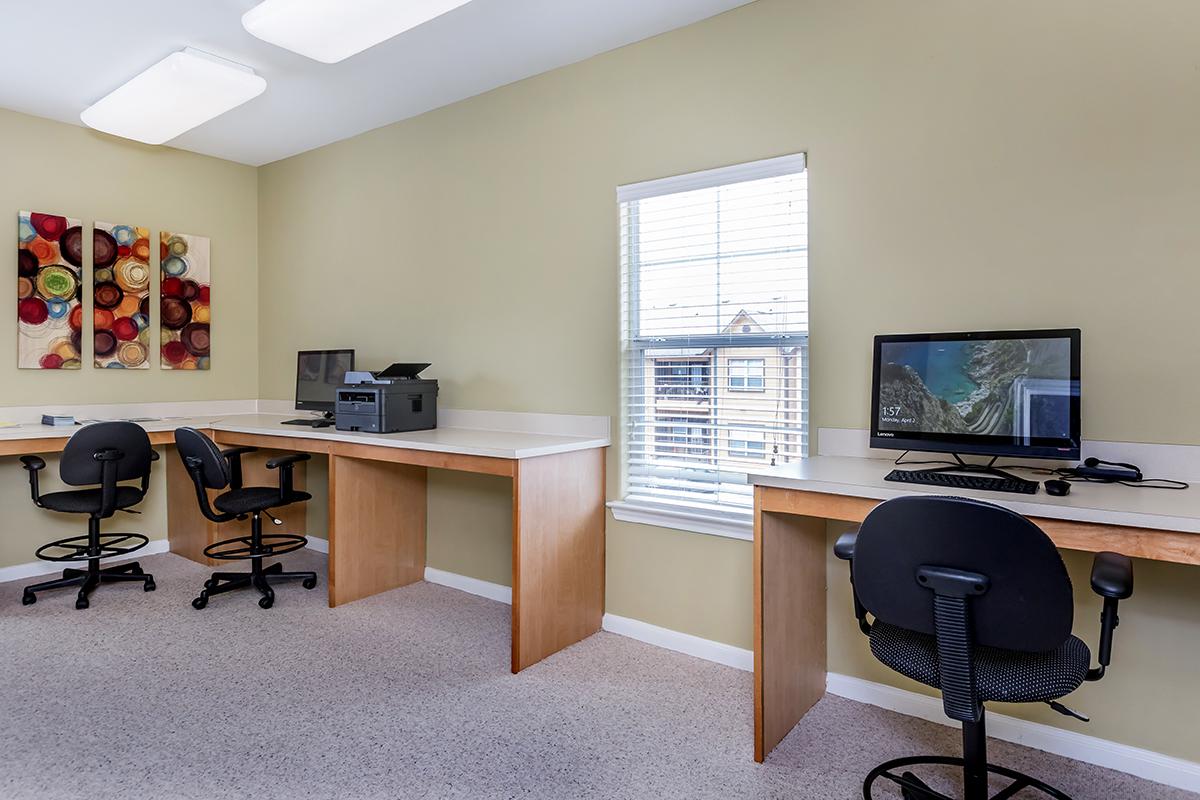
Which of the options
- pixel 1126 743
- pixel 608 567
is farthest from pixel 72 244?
pixel 1126 743

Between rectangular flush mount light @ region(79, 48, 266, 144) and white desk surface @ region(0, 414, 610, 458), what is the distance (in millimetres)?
1632

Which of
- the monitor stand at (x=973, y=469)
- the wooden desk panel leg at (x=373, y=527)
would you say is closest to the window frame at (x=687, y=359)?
the monitor stand at (x=973, y=469)

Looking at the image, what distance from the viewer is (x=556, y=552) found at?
2.86m

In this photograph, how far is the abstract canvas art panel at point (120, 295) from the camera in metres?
4.07

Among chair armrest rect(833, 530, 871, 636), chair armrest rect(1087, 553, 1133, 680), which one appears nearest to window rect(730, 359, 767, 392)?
chair armrest rect(833, 530, 871, 636)

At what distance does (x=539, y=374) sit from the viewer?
3359 mm

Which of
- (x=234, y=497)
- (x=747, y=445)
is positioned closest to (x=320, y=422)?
(x=234, y=497)

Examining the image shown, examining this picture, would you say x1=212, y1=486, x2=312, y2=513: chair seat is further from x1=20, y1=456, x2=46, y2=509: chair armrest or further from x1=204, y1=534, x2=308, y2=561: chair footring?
x1=20, y1=456, x2=46, y2=509: chair armrest

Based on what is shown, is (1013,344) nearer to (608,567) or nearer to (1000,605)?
(1000,605)

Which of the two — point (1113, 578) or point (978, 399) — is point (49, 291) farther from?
point (1113, 578)

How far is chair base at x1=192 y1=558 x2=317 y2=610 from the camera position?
10.9ft

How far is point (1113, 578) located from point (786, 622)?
96 cm

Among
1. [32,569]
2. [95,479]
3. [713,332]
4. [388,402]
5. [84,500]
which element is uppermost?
[713,332]

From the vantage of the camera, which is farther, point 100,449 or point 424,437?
point 100,449
